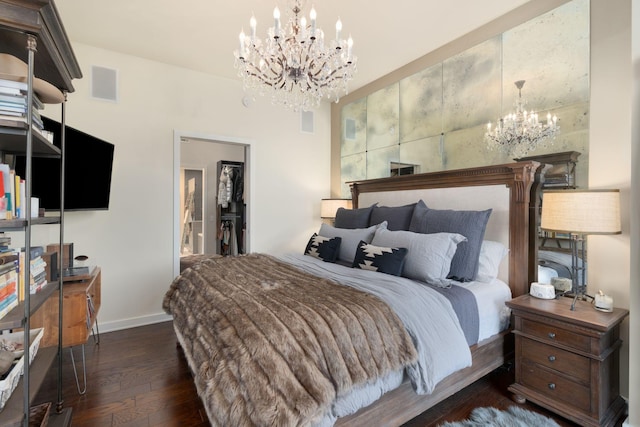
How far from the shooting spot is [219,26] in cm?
286

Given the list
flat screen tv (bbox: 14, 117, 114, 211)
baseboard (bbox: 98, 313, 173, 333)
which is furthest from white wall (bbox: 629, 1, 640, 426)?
baseboard (bbox: 98, 313, 173, 333)

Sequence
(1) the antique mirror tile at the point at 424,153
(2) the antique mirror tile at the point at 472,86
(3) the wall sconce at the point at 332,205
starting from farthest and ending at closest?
(3) the wall sconce at the point at 332,205, (1) the antique mirror tile at the point at 424,153, (2) the antique mirror tile at the point at 472,86

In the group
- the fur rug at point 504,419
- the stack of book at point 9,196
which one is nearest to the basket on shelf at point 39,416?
the stack of book at point 9,196

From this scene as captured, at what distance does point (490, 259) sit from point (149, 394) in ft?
8.85

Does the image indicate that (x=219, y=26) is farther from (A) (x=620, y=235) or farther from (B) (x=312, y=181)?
(A) (x=620, y=235)

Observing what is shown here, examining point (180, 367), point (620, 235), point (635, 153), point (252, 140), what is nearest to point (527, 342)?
point (620, 235)

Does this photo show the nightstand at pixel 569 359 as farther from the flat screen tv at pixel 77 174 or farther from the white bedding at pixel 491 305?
the flat screen tv at pixel 77 174

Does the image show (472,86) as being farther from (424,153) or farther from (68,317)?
(68,317)

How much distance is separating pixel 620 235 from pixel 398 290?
1513mm

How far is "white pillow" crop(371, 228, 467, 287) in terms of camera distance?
2.15 metres

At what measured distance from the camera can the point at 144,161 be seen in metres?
3.47

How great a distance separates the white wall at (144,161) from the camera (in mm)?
3207

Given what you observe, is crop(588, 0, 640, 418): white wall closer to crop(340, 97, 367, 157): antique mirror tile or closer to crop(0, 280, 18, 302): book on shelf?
crop(340, 97, 367, 157): antique mirror tile

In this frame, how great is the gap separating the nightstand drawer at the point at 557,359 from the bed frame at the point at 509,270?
220mm
